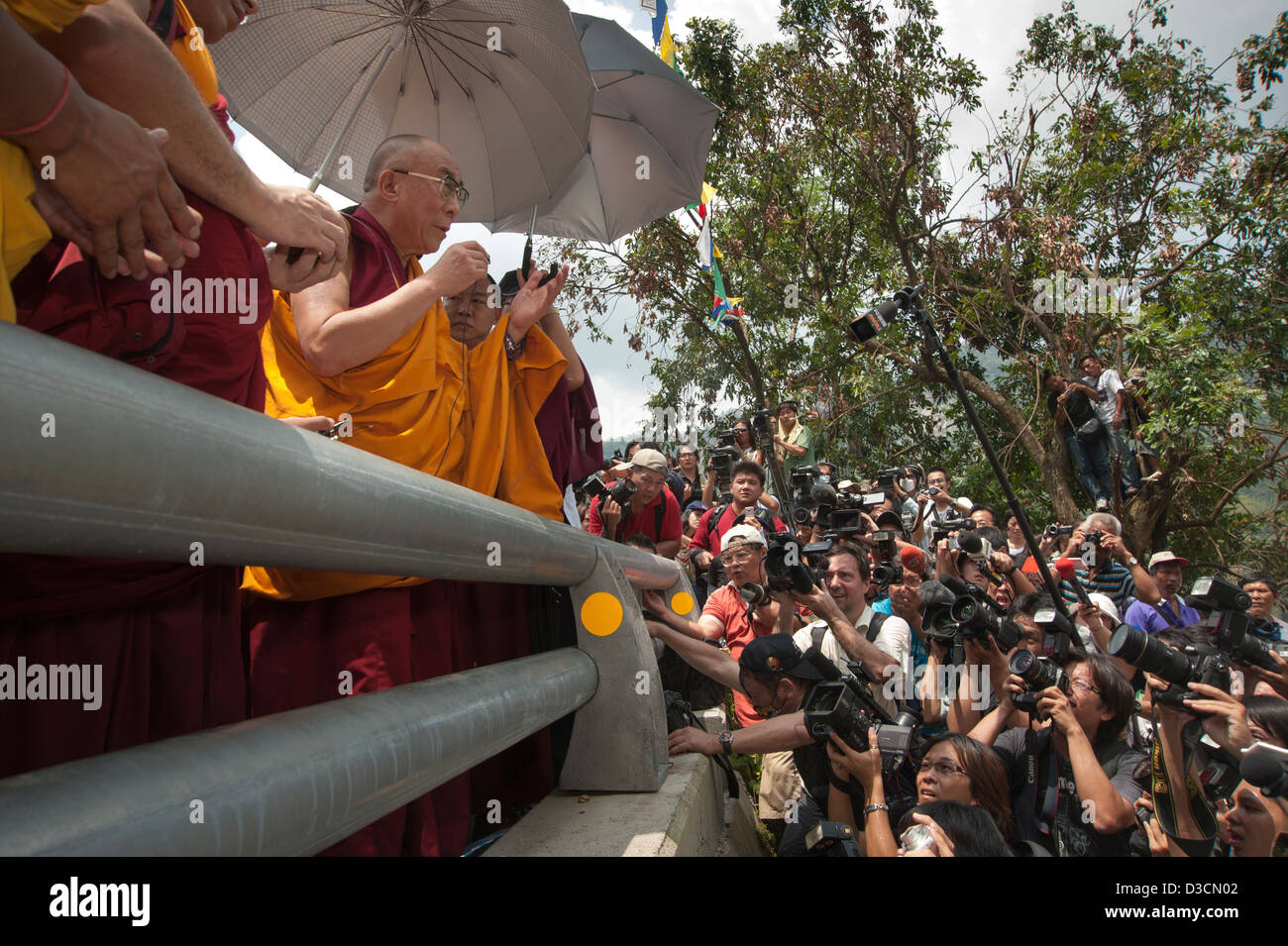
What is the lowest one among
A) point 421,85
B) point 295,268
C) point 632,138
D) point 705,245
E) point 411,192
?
point 295,268

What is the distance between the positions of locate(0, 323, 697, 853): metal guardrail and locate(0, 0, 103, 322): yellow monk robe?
15.9 inches

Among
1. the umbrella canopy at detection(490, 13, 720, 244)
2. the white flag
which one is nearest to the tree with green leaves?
the white flag

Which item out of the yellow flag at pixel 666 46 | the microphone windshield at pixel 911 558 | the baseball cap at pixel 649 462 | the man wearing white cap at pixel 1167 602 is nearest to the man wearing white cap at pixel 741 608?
the baseball cap at pixel 649 462

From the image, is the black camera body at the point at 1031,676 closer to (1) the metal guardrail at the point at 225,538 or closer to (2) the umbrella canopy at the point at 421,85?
(1) the metal guardrail at the point at 225,538

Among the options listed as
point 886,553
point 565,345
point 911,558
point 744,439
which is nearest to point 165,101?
point 565,345

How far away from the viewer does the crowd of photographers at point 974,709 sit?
2.70m

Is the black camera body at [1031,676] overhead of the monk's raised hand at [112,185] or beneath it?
beneath

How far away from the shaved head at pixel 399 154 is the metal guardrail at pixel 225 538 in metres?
1.38

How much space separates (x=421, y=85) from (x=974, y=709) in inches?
120

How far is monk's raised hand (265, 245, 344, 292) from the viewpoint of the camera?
1.63m

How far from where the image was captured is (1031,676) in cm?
306

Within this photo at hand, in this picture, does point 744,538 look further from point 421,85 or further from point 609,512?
point 421,85

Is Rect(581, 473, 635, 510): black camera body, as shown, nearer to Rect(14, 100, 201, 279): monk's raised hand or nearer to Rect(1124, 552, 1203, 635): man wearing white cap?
Rect(1124, 552, 1203, 635): man wearing white cap
